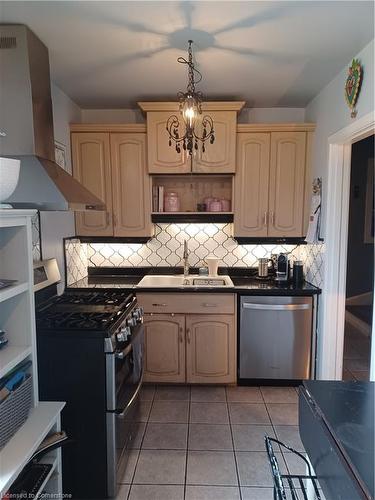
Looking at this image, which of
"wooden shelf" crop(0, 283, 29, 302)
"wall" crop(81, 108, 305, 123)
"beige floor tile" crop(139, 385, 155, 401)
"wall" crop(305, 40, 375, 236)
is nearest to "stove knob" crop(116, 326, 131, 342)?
"wooden shelf" crop(0, 283, 29, 302)

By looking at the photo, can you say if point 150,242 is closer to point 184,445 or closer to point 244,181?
point 244,181

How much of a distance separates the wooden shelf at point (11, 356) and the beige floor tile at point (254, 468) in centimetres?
144

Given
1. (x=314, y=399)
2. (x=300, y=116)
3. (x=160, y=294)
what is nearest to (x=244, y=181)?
(x=300, y=116)

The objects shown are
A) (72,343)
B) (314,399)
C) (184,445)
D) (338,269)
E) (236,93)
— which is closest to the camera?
(314,399)

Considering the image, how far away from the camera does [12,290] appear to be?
53.7 inches

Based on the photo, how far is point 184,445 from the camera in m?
2.20

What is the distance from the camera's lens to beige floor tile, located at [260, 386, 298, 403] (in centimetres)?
271

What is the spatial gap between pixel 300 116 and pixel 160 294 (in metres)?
2.23

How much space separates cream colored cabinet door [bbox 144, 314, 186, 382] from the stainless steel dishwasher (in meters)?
0.54

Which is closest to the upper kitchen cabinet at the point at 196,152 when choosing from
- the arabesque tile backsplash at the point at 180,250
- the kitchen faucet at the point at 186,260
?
the arabesque tile backsplash at the point at 180,250

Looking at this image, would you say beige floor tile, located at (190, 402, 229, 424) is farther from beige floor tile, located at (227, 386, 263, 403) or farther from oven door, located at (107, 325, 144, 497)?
oven door, located at (107, 325, 144, 497)

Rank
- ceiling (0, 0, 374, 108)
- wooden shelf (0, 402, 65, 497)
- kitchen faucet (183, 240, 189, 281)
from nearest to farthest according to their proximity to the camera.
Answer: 1. wooden shelf (0, 402, 65, 497)
2. ceiling (0, 0, 374, 108)
3. kitchen faucet (183, 240, 189, 281)

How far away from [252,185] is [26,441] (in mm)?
2490

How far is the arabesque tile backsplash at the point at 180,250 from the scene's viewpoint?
332cm
